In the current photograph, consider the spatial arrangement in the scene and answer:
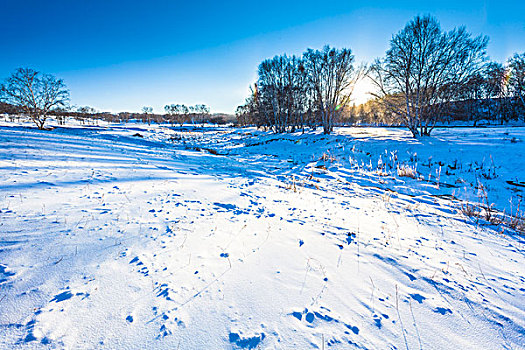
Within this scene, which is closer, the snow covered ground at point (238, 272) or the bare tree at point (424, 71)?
the snow covered ground at point (238, 272)

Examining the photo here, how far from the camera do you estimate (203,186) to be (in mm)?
5254

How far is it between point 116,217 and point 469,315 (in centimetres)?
410

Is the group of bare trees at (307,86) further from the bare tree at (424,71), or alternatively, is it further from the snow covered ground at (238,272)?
the snow covered ground at (238,272)

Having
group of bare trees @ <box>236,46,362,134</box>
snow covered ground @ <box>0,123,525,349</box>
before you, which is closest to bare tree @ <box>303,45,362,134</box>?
group of bare trees @ <box>236,46,362,134</box>

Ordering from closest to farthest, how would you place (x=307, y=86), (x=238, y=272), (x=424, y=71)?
(x=238, y=272) < (x=424, y=71) < (x=307, y=86)

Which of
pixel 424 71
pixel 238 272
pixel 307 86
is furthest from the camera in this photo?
pixel 307 86

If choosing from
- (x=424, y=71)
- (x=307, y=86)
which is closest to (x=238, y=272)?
(x=424, y=71)

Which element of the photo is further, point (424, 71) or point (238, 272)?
point (424, 71)

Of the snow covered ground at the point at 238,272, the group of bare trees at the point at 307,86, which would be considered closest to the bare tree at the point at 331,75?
the group of bare trees at the point at 307,86

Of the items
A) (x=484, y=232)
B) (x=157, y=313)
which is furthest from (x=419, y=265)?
(x=157, y=313)

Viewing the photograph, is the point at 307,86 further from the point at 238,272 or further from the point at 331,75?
the point at 238,272

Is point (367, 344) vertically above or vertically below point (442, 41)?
below

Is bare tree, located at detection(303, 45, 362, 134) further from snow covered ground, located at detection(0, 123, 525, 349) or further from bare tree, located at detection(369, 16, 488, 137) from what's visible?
snow covered ground, located at detection(0, 123, 525, 349)

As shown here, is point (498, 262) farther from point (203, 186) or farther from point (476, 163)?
point (476, 163)
